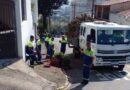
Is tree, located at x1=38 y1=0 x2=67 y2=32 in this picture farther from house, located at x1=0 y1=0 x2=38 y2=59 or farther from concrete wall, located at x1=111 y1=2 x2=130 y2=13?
house, located at x1=0 y1=0 x2=38 y2=59

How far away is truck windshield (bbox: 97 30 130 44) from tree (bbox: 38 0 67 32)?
1138 inches

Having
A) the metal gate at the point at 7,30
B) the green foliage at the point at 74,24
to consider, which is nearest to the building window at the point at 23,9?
the metal gate at the point at 7,30

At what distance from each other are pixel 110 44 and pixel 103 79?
2109 mm

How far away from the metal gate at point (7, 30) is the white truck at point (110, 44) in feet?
13.0

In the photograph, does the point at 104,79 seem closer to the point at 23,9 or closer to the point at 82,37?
the point at 82,37

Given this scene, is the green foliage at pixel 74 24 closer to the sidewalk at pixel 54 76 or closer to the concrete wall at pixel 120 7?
the sidewalk at pixel 54 76

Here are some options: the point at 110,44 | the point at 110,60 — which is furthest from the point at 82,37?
the point at 110,60

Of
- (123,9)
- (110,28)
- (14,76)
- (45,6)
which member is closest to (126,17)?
(123,9)

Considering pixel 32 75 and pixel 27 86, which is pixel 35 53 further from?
pixel 27 86

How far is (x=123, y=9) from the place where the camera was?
37.1 meters

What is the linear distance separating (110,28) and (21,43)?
4726mm

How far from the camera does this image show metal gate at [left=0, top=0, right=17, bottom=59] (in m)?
15.6

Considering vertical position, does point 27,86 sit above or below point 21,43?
below

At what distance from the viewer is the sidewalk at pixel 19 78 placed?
11557 mm
